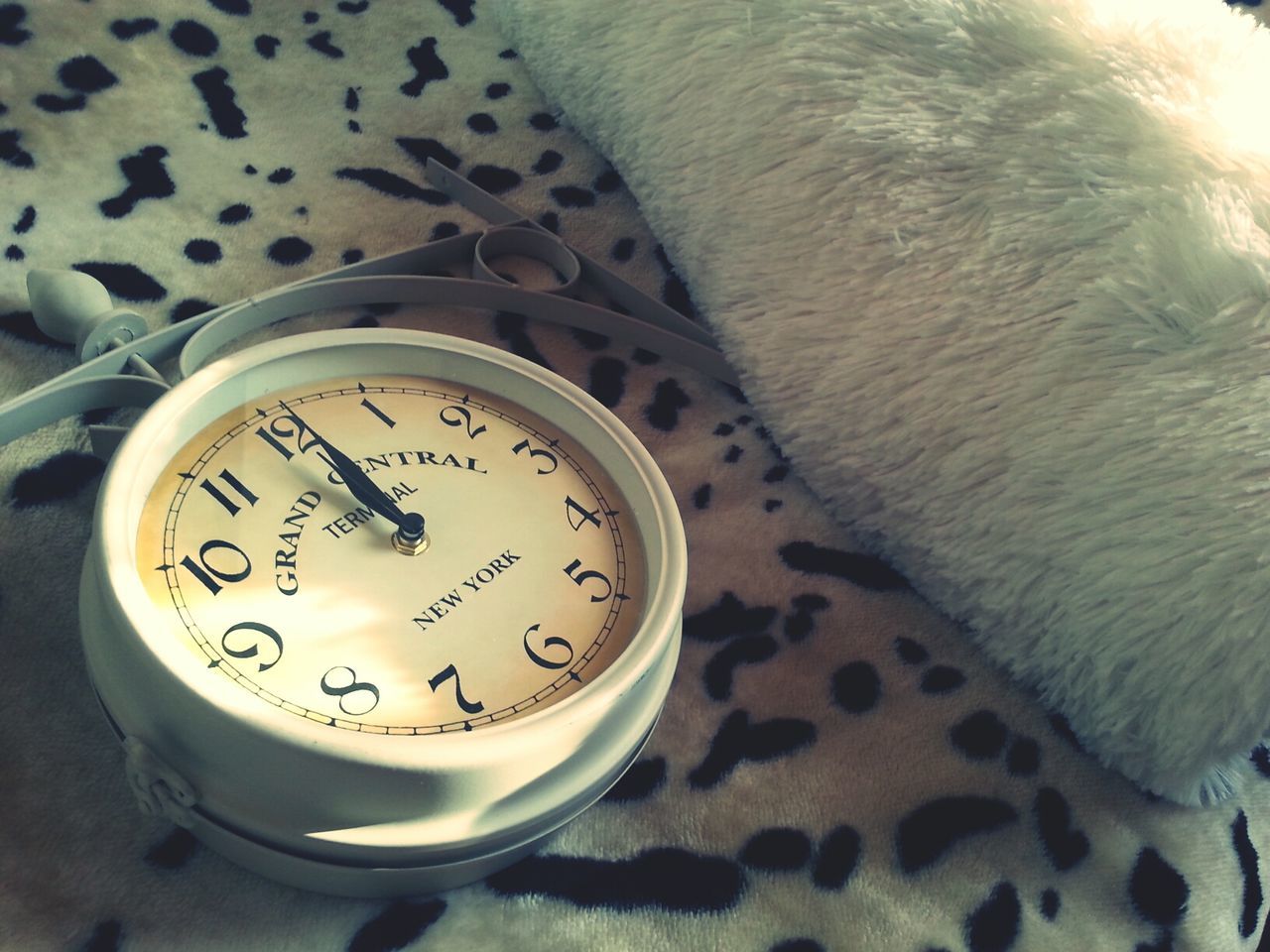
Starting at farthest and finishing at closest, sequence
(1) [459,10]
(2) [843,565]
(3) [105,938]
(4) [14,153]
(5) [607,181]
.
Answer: (1) [459,10] → (5) [607,181] → (4) [14,153] → (2) [843,565] → (3) [105,938]

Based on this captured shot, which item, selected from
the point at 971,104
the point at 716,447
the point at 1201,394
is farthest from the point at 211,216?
the point at 1201,394

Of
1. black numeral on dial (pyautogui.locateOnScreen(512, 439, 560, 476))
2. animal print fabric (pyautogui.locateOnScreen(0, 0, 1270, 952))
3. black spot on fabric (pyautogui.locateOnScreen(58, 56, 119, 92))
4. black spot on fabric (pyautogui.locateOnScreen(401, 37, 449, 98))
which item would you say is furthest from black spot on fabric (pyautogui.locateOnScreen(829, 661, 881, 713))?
black spot on fabric (pyautogui.locateOnScreen(58, 56, 119, 92))

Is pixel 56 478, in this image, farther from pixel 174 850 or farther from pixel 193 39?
pixel 193 39

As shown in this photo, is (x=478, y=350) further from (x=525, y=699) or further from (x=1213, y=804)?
(x=1213, y=804)

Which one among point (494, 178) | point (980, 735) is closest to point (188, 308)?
point (494, 178)

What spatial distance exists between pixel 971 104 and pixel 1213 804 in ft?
1.46

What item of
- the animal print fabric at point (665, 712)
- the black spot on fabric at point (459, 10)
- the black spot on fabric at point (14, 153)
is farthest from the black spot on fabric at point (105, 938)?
the black spot on fabric at point (459, 10)

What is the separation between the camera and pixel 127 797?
54 cm

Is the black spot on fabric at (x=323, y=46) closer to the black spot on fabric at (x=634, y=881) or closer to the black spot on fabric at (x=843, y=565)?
the black spot on fabric at (x=843, y=565)

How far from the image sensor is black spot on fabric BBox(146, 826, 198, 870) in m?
0.52

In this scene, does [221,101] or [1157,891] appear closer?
[1157,891]

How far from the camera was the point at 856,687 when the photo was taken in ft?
2.14

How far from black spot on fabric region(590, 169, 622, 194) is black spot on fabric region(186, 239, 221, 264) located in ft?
0.99

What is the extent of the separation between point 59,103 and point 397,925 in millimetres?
687
